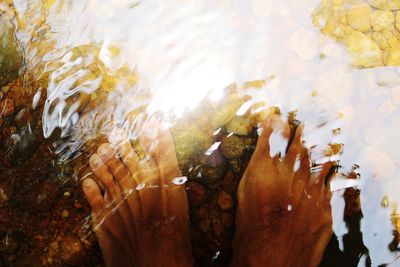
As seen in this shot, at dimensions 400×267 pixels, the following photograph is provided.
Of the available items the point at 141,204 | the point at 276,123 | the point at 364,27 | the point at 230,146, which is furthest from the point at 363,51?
the point at 141,204

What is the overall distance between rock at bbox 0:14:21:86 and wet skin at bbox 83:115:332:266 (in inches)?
12.8

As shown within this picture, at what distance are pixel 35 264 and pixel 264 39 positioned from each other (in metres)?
0.83

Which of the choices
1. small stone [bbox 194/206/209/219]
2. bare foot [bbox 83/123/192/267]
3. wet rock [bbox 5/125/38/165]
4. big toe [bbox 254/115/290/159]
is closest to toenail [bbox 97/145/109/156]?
bare foot [bbox 83/123/192/267]

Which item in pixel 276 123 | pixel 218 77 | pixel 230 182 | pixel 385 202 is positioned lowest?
pixel 385 202

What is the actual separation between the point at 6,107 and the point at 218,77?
57cm

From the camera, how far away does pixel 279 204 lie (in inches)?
43.3

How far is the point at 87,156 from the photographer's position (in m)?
1.08

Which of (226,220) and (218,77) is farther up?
(218,77)

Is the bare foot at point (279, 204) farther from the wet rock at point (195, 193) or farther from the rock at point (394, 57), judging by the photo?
the rock at point (394, 57)

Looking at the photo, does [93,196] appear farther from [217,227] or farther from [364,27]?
[364,27]

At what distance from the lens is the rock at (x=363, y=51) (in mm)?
1115

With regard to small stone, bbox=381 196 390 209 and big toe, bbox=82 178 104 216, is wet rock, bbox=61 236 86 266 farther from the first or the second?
small stone, bbox=381 196 390 209

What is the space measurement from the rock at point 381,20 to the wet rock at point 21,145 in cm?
96

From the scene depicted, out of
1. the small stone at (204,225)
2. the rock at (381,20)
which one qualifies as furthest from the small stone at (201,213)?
the rock at (381,20)
